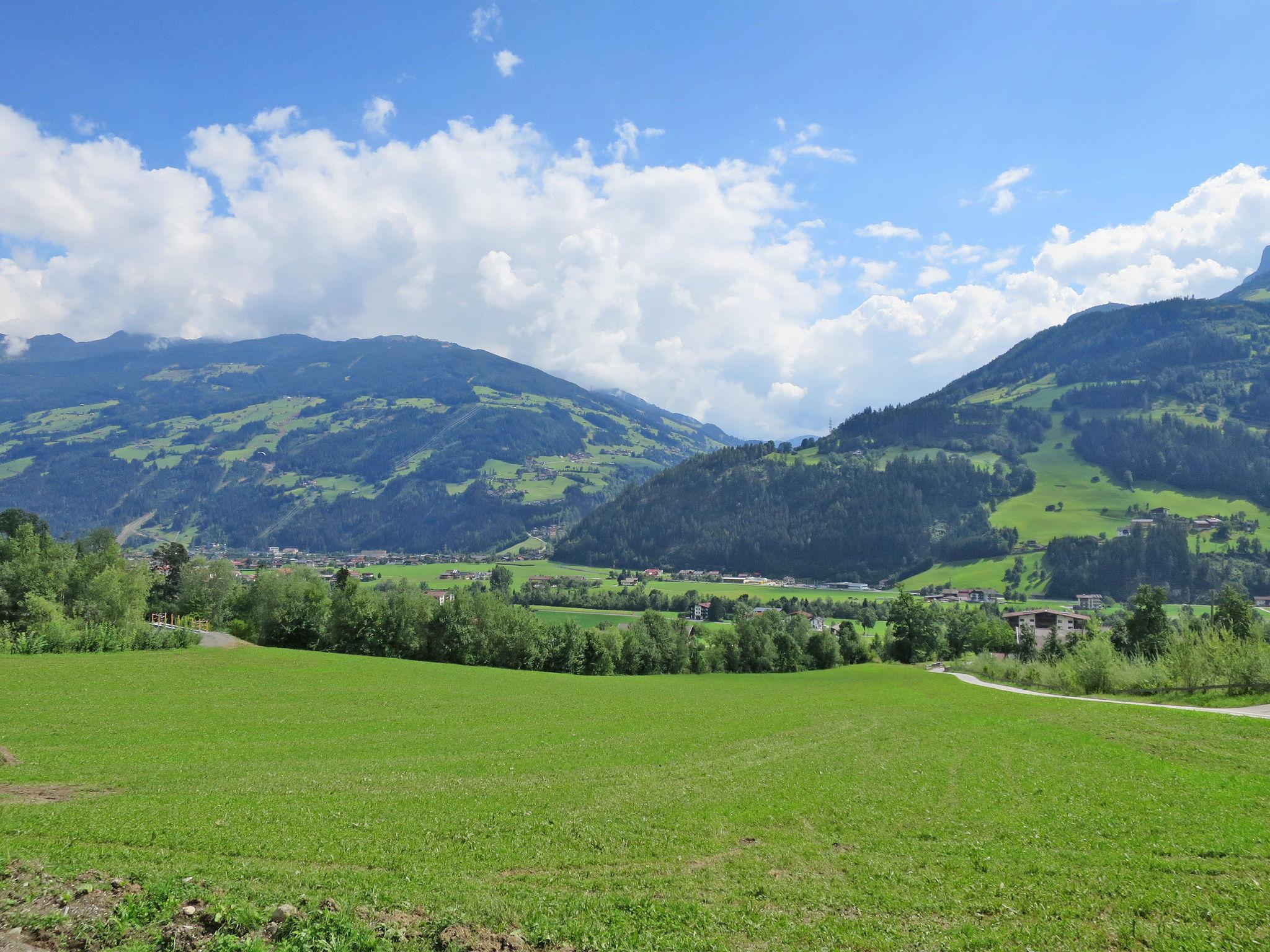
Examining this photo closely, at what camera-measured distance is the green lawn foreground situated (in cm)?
1234

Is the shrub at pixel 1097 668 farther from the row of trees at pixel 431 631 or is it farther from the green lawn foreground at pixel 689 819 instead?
the row of trees at pixel 431 631

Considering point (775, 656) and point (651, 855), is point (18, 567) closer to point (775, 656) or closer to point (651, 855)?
point (651, 855)

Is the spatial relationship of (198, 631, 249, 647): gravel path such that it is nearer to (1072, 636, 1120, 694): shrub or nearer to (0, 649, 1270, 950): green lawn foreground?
(0, 649, 1270, 950): green lawn foreground

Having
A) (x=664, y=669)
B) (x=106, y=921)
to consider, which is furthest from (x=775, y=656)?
Answer: (x=106, y=921)

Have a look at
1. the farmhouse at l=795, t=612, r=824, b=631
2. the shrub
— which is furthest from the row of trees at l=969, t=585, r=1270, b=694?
the farmhouse at l=795, t=612, r=824, b=631

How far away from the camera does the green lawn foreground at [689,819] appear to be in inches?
486

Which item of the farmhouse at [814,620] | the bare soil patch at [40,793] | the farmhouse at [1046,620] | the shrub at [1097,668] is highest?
the bare soil patch at [40,793]

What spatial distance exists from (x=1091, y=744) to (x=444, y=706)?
128 ft

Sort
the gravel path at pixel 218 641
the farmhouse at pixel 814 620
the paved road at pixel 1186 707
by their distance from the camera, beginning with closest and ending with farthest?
1. the paved road at pixel 1186 707
2. the gravel path at pixel 218 641
3. the farmhouse at pixel 814 620

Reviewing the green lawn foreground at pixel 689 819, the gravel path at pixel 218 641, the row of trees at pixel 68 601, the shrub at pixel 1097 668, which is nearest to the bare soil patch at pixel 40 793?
the green lawn foreground at pixel 689 819

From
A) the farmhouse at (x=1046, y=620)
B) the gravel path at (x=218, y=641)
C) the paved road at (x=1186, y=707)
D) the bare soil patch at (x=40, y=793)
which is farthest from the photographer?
the farmhouse at (x=1046, y=620)

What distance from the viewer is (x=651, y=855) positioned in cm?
1598

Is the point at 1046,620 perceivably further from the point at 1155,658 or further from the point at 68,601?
the point at 68,601

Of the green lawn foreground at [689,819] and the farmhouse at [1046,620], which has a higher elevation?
the green lawn foreground at [689,819]
